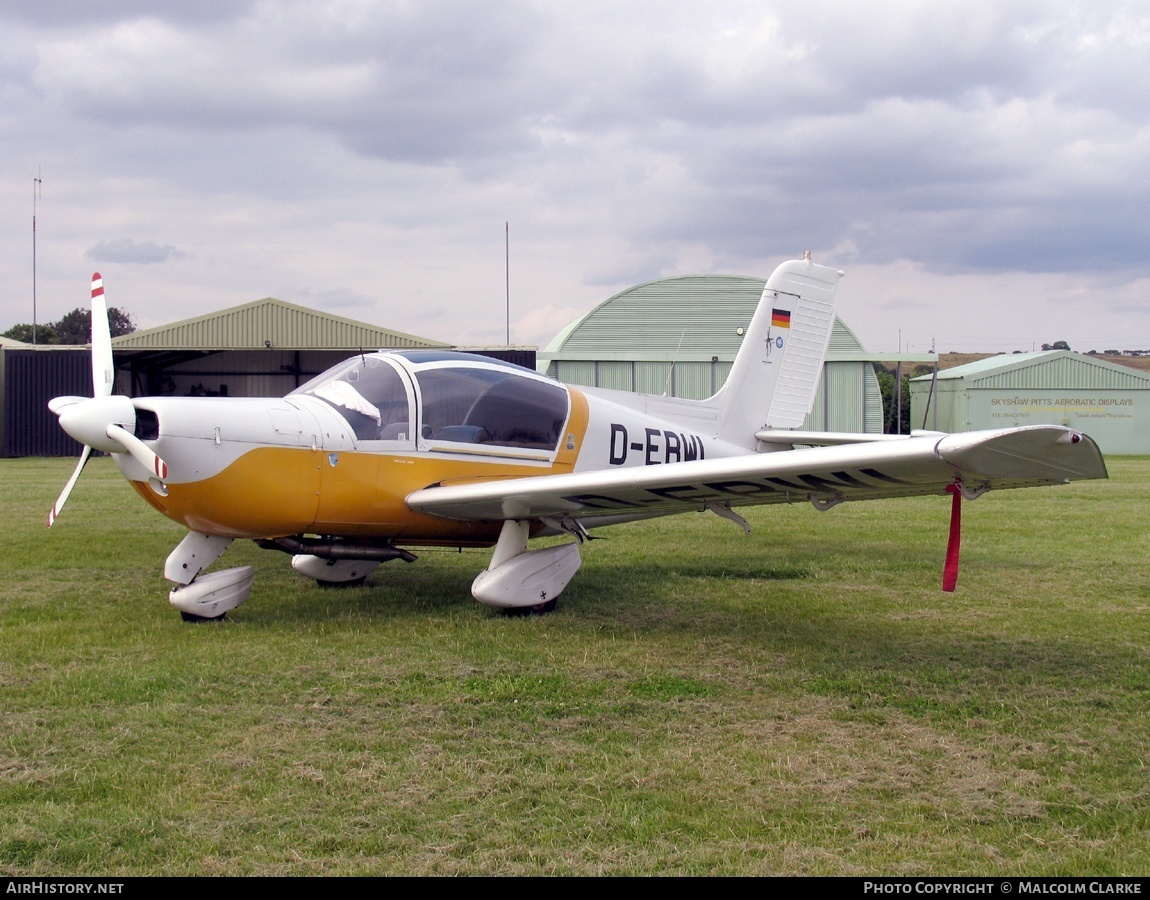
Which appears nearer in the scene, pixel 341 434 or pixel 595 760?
pixel 595 760

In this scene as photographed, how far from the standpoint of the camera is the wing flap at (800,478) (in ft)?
16.2

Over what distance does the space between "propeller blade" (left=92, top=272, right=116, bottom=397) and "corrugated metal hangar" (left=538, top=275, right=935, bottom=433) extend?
26657mm

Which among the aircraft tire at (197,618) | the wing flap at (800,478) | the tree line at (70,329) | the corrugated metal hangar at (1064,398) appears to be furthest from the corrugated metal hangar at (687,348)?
the tree line at (70,329)

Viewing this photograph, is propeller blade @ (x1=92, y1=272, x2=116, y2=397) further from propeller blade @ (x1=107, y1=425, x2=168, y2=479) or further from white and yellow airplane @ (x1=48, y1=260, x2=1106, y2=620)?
propeller blade @ (x1=107, y1=425, x2=168, y2=479)

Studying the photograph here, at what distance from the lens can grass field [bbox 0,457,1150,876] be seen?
3256 mm

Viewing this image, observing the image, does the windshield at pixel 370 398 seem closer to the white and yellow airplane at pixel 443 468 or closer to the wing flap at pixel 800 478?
the white and yellow airplane at pixel 443 468

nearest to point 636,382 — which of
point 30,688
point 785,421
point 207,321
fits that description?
point 207,321

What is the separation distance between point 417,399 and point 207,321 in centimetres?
2702

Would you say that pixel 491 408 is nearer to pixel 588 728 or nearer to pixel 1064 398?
pixel 588 728

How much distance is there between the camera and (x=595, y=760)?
4.06m

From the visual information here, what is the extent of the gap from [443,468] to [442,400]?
50cm

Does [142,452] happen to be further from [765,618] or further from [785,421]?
[785,421]

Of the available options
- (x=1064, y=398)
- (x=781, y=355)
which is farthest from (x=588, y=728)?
(x=1064, y=398)

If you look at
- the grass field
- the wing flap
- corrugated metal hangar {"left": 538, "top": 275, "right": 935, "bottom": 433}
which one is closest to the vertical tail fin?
the grass field
